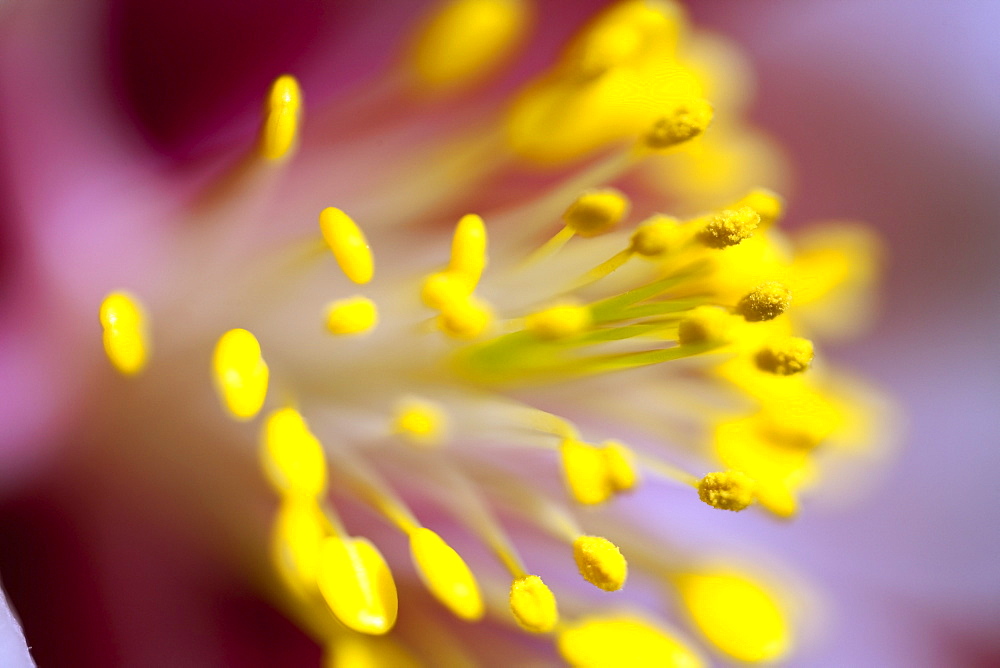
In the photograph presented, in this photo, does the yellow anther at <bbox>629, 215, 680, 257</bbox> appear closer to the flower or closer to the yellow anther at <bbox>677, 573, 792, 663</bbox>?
the flower

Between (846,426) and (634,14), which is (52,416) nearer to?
(634,14)

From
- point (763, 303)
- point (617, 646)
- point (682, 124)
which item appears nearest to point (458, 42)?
point (682, 124)

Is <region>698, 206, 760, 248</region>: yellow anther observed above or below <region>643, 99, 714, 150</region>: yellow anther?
below

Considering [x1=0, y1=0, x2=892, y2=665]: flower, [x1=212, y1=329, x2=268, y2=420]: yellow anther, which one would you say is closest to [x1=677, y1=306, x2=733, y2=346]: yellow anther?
[x1=0, y1=0, x2=892, y2=665]: flower

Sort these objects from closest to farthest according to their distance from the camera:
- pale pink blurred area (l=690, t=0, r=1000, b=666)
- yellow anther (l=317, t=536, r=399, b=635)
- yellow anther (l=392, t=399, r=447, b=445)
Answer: yellow anther (l=317, t=536, r=399, b=635)
yellow anther (l=392, t=399, r=447, b=445)
pale pink blurred area (l=690, t=0, r=1000, b=666)

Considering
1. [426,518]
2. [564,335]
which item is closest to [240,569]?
[426,518]

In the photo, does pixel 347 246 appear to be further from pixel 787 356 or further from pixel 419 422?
pixel 787 356
